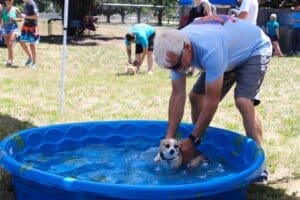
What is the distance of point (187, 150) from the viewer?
3.82m

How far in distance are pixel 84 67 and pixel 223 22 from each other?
8438 mm

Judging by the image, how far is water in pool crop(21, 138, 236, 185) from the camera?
391 cm

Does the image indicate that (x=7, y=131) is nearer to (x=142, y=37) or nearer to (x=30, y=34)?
(x=142, y=37)

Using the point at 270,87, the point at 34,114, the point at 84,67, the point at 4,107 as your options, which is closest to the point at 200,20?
the point at 34,114

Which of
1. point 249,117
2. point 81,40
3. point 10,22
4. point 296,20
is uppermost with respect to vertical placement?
point 249,117

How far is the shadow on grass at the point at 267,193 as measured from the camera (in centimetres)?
402

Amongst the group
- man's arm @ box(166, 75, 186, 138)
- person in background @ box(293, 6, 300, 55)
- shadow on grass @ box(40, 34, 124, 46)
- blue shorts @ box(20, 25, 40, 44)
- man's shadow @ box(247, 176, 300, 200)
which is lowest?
shadow on grass @ box(40, 34, 124, 46)

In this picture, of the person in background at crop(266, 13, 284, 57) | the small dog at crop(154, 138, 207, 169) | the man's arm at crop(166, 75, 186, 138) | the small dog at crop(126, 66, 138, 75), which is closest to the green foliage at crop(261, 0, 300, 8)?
the person in background at crop(266, 13, 284, 57)

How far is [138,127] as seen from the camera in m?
5.07

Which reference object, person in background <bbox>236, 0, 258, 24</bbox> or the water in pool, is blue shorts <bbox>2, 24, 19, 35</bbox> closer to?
person in background <bbox>236, 0, 258, 24</bbox>

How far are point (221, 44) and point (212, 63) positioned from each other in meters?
0.18

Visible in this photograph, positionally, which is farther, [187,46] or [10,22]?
[10,22]

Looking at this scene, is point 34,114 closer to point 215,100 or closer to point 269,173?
point 269,173

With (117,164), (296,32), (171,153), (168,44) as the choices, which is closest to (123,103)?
(117,164)
